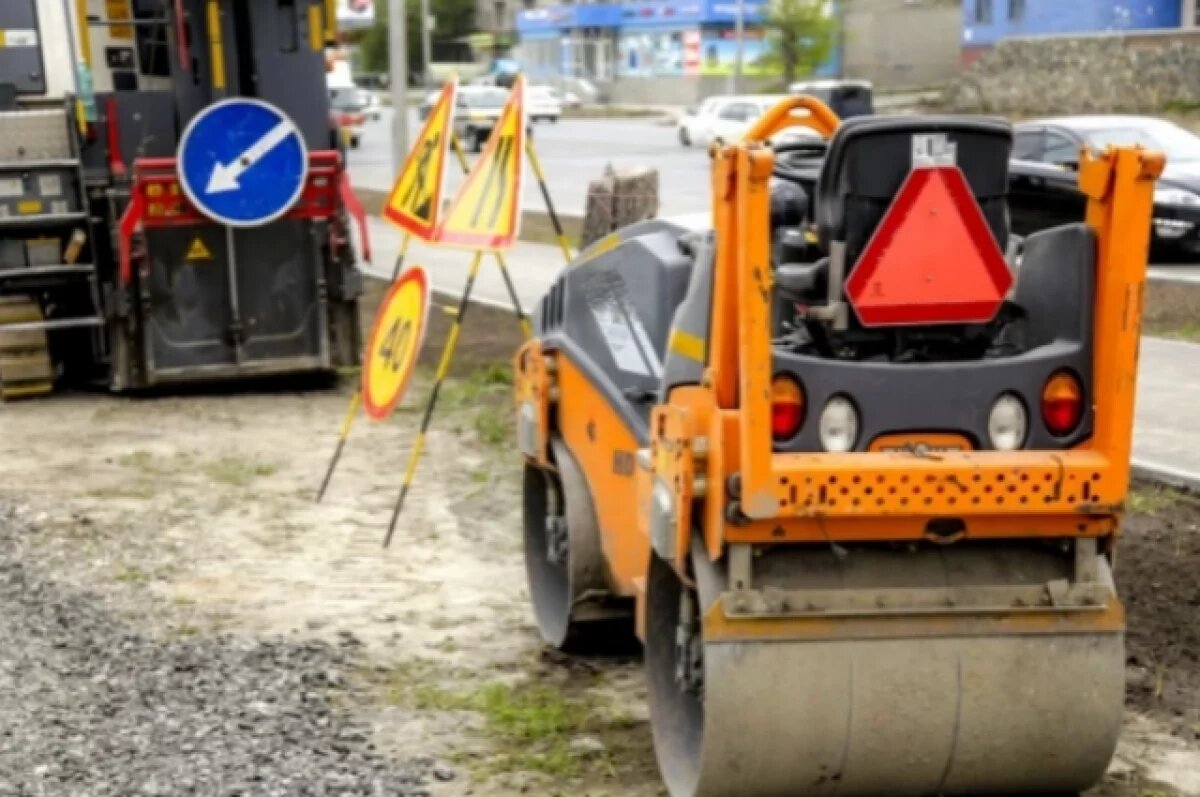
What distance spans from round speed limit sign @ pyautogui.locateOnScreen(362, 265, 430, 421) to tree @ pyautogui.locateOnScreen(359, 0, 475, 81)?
79267 millimetres

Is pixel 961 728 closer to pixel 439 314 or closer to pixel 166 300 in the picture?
pixel 166 300

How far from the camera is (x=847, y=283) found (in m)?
5.34

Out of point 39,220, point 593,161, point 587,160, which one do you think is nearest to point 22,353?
point 39,220

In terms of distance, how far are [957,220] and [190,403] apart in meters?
8.78

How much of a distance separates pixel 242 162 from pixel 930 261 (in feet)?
25.2

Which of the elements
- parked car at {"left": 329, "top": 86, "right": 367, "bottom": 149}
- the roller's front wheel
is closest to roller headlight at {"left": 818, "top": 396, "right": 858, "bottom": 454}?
the roller's front wheel

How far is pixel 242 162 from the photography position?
12.3 m

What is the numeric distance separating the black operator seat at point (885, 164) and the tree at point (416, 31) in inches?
3305

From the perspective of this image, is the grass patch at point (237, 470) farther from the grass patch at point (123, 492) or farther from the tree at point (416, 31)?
the tree at point (416, 31)

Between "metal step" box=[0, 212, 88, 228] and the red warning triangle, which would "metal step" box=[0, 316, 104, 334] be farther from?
the red warning triangle

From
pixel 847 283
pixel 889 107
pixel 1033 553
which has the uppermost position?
pixel 847 283

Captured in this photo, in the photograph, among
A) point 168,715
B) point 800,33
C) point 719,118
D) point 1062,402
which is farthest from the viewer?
point 800,33

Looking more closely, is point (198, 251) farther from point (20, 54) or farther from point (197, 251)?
point (20, 54)

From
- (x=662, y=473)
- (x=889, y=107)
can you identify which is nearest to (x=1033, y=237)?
(x=662, y=473)
